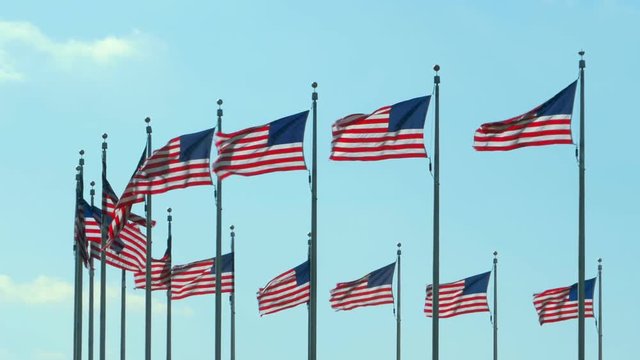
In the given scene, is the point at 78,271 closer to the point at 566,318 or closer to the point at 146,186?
the point at 146,186

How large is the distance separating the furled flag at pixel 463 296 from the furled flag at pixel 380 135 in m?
17.0

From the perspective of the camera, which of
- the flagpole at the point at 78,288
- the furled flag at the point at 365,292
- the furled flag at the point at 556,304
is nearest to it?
the flagpole at the point at 78,288

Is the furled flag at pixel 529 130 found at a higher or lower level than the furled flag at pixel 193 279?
higher

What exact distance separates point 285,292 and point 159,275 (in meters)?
7.19

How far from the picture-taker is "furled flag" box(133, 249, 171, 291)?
2048 inches

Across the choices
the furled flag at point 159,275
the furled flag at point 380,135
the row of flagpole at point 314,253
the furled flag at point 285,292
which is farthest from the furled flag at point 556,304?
the furled flag at point 380,135

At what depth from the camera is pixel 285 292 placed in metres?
47.9

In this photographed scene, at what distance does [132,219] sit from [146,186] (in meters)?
6.55

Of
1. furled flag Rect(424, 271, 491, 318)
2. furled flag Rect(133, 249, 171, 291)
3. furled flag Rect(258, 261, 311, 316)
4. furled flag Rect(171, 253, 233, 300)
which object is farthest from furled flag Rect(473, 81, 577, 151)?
furled flag Rect(424, 271, 491, 318)

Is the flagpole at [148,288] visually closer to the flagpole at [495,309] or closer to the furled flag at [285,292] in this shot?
the furled flag at [285,292]

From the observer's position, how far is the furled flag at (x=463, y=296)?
55.8 metres

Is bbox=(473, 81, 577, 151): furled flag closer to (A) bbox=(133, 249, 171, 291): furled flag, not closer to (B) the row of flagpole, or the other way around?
(B) the row of flagpole

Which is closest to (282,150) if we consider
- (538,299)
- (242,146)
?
(242,146)

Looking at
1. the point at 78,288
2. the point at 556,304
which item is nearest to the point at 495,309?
the point at 556,304
